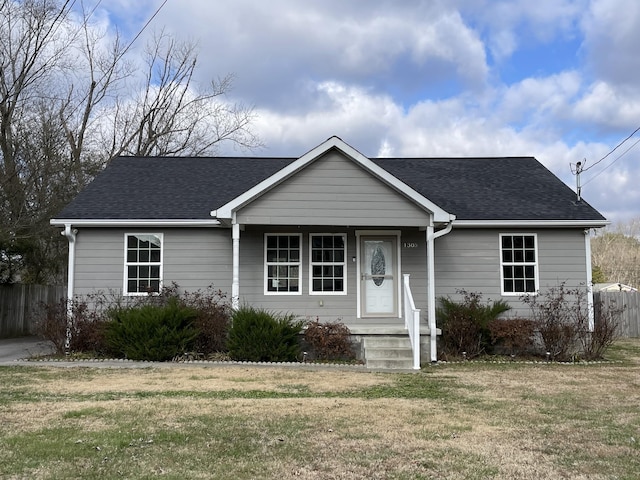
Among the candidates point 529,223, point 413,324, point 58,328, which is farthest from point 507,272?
point 58,328

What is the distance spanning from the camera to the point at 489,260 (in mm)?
13461

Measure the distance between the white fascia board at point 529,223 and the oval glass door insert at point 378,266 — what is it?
182 centimetres

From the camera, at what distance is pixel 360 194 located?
12.0 meters

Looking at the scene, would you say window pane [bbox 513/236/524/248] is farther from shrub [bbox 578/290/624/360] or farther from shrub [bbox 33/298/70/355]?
shrub [bbox 33/298/70/355]

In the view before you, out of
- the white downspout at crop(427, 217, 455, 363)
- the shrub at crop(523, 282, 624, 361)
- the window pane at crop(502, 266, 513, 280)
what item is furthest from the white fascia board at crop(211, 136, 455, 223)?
the shrub at crop(523, 282, 624, 361)

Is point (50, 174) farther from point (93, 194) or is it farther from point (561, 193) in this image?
point (561, 193)

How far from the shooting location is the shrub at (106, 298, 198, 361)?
36.9 ft

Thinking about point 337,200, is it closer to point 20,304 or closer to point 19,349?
point 19,349

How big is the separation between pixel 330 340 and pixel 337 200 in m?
2.86

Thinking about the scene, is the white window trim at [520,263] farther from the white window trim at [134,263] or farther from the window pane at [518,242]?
the white window trim at [134,263]

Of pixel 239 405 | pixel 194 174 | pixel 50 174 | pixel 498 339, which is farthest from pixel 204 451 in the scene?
pixel 50 174

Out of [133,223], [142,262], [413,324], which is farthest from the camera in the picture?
[142,262]

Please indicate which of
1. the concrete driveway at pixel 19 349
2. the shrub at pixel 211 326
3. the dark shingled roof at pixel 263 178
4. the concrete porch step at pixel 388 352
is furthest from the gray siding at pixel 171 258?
the concrete porch step at pixel 388 352

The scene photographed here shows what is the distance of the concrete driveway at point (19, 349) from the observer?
12109 mm
